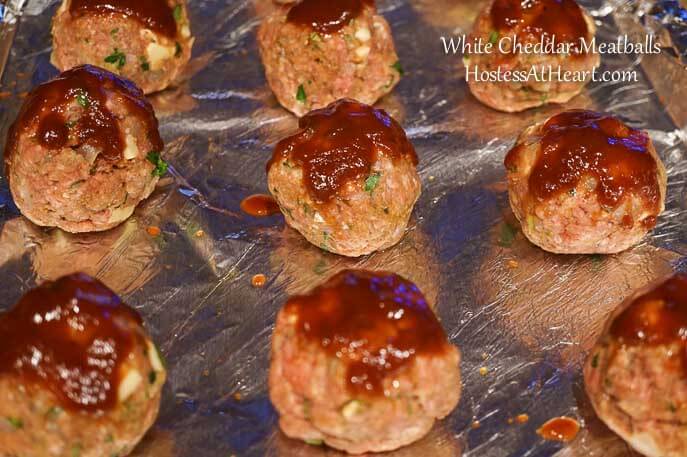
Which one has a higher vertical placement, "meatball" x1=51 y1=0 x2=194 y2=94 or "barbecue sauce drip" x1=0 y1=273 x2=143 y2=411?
"meatball" x1=51 y1=0 x2=194 y2=94

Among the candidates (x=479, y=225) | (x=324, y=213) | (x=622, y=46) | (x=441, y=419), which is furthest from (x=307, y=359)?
(x=622, y=46)

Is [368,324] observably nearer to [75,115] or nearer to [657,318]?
[657,318]

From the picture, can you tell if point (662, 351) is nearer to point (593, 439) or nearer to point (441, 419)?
point (593, 439)

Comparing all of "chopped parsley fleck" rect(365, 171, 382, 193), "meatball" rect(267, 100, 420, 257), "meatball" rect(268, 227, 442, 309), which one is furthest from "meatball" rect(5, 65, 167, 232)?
"chopped parsley fleck" rect(365, 171, 382, 193)

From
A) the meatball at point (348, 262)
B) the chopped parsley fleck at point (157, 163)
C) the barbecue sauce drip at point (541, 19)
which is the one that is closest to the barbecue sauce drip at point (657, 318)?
the meatball at point (348, 262)

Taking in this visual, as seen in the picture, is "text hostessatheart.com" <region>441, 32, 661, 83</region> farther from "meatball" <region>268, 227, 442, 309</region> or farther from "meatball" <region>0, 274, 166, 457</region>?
"meatball" <region>0, 274, 166, 457</region>
